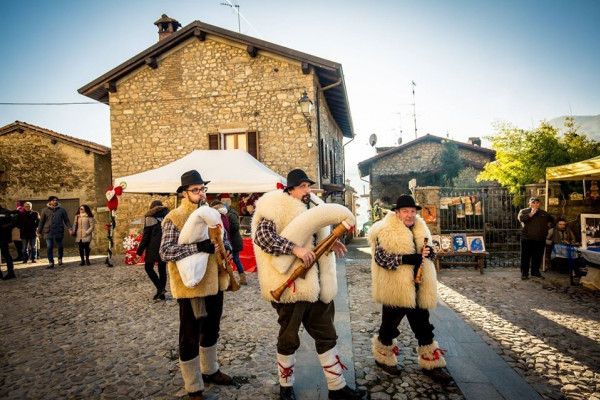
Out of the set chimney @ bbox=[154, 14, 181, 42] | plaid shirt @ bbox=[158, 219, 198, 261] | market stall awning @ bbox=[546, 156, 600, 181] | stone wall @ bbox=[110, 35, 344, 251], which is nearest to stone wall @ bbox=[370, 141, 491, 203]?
stone wall @ bbox=[110, 35, 344, 251]

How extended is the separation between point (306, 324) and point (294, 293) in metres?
0.33

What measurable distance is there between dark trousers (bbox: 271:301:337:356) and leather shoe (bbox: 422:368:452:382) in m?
1.05

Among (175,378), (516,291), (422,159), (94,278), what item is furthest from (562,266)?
(422,159)

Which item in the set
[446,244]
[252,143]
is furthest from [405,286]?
[252,143]

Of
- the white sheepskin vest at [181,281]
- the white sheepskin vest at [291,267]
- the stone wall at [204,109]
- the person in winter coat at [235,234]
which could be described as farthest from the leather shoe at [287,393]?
the stone wall at [204,109]

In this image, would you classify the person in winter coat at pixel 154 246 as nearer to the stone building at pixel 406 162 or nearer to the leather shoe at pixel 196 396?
the leather shoe at pixel 196 396

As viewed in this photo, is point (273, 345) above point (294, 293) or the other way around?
the other way around

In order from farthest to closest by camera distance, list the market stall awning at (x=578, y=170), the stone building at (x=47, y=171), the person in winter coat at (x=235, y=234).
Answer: the stone building at (x=47, y=171) < the person in winter coat at (x=235, y=234) < the market stall awning at (x=578, y=170)

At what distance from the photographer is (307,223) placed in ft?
7.99

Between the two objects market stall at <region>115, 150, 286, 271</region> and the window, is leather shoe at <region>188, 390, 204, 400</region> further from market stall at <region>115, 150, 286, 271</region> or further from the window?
the window

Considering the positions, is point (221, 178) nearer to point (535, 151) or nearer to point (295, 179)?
point (295, 179)

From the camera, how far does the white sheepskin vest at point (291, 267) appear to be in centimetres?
246

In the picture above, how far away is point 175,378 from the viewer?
9.93 ft

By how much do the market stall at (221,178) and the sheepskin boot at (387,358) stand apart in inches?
188
